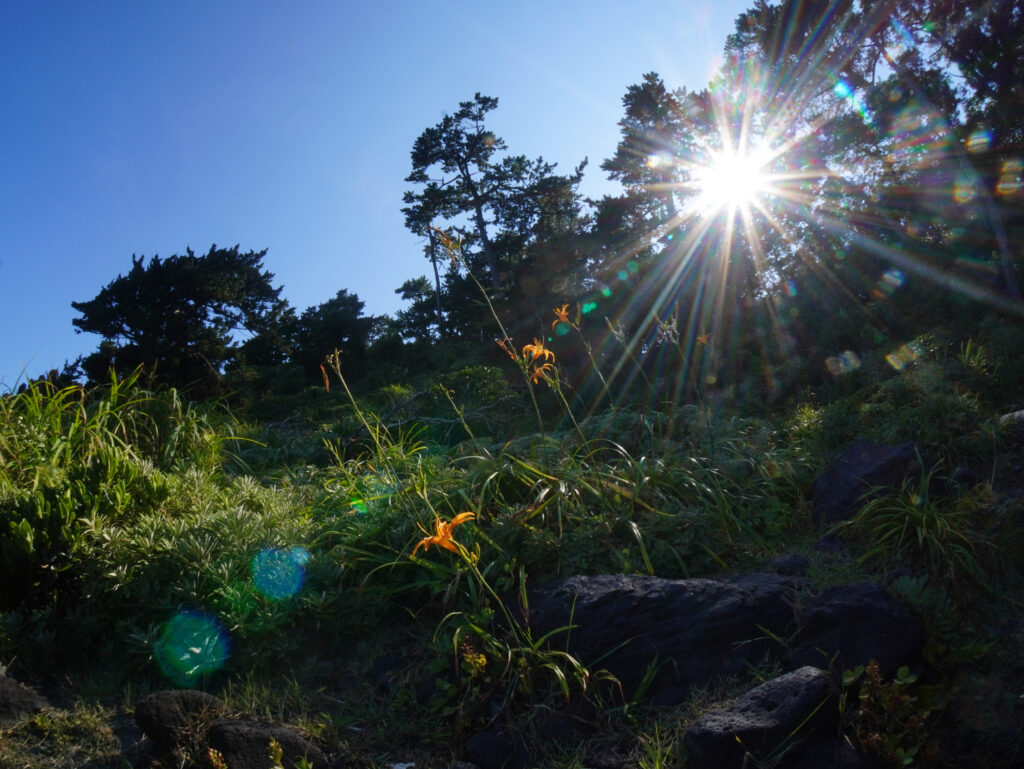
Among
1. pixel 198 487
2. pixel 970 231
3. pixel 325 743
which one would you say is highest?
pixel 970 231

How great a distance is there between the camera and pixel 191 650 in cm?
277

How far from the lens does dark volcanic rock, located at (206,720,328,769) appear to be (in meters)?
2.23

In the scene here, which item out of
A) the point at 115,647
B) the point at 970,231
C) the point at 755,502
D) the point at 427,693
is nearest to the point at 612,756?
the point at 427,693

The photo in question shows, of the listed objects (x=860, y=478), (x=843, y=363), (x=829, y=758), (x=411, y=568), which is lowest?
(x=829, y=758)

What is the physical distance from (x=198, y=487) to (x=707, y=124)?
1258cm

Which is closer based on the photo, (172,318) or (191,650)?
(191,650)

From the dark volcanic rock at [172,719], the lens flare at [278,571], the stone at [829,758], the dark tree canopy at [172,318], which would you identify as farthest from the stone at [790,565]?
the dark tree canopy at [172,318]

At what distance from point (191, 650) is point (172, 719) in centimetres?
50

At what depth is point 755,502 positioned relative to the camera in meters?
3.65

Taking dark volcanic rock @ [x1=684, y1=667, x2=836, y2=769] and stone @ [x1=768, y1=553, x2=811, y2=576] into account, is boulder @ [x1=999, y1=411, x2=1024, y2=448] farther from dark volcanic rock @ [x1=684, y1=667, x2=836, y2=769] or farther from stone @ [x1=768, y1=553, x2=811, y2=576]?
dark volcanic rock @ [x1=684, y1=667, x2=836, y2=769]

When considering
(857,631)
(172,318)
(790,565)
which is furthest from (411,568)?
(172,318)

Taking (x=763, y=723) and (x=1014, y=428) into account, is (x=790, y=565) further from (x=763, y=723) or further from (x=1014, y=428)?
(x=1014, y=428)

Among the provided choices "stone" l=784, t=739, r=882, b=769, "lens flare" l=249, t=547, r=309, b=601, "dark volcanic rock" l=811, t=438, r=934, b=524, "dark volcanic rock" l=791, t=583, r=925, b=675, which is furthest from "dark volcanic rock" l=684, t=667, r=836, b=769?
"lens flare" l=249, t=547, r=309, b=601

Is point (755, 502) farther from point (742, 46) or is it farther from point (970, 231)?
point (742, 46)
